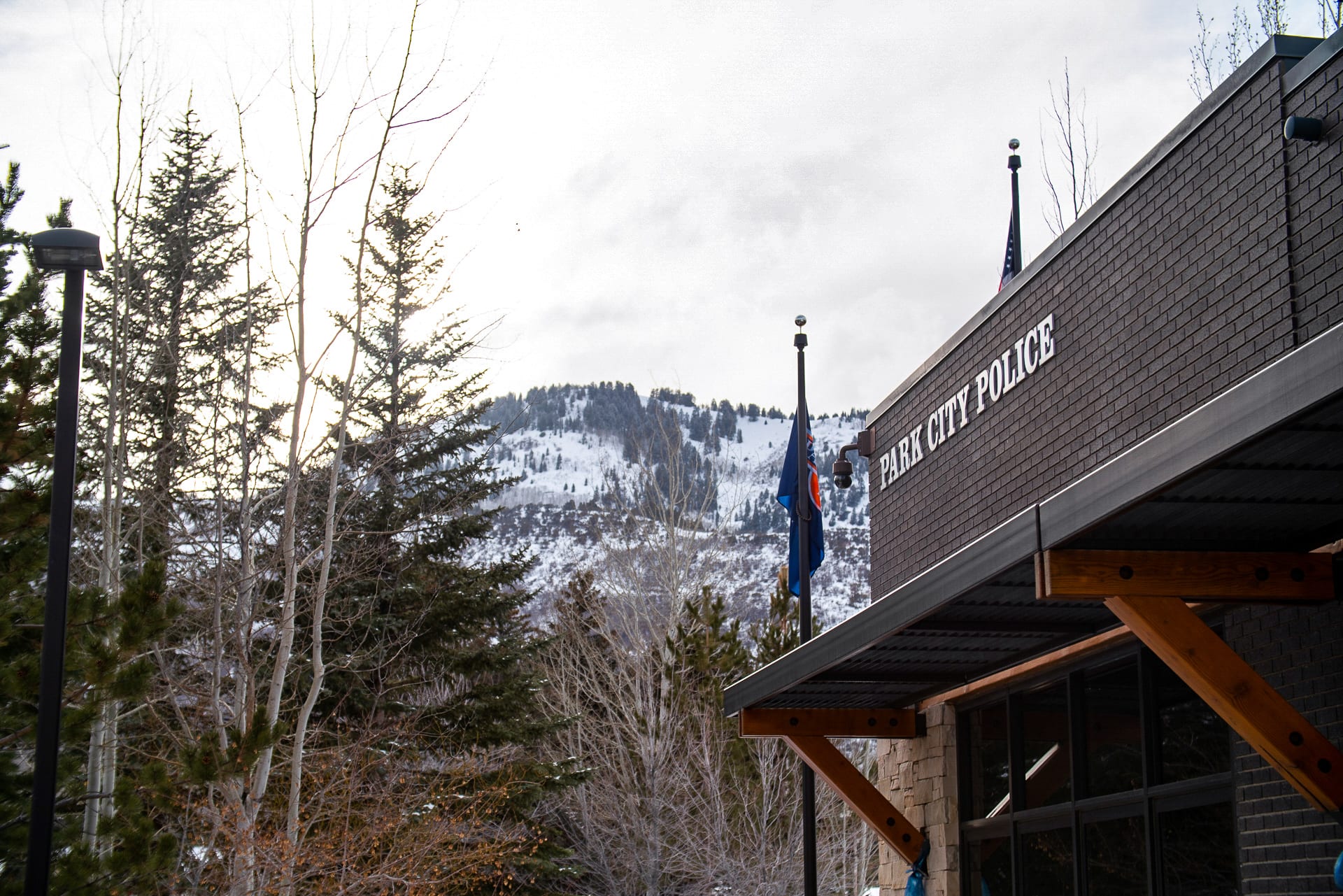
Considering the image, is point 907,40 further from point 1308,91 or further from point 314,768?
point 314,768

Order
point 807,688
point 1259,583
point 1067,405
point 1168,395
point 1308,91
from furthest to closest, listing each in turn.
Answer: point 807,688 < point 1067,405 < point 1168,395 < point 1308,91 < point 1259,583

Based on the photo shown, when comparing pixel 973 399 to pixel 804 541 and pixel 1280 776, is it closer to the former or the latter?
pixel 804 541

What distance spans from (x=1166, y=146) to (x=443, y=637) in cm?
1780

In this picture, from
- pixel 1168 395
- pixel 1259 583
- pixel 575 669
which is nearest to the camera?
pixel 1259 583

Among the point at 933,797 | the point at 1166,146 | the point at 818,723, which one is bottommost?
the point at 933,797

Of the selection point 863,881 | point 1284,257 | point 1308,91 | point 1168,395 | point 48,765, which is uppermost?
point 1308,91

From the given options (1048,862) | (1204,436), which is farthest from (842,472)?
(1204,436)

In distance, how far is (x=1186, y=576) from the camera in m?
5.89

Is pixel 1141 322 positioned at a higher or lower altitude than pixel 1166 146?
lower

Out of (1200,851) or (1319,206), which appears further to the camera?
(1200,851)

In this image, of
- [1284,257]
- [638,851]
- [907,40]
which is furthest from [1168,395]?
[638,851]

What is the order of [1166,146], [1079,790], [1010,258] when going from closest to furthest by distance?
[1166,146], [1079,790], [1010,258]

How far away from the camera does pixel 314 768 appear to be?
58.4 ft

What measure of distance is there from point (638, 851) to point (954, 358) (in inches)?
633
